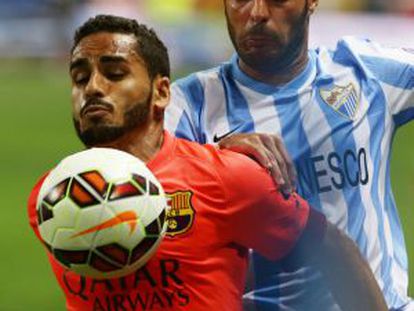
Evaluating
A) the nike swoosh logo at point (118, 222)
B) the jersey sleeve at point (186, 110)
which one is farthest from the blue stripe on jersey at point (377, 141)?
the nike swoosh logo at point (118, 222)

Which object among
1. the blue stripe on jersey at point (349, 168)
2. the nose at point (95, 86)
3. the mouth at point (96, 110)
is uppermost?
the nose at point (95, 86)

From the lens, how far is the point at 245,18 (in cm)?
609

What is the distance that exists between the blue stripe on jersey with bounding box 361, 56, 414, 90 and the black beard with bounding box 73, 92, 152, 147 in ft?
5.11

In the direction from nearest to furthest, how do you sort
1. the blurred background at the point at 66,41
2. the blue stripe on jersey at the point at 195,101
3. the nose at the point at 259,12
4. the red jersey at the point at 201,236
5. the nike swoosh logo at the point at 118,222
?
1. the nike swoosh logo at the point at 118,222
2. the red jersey at the point at 201,236
3. the nose at the point at 259,12
4. the blue stripe on jersey at the point at 195,101
5. the blurred background at the point at 66,41

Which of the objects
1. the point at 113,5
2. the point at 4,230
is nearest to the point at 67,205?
the point at 4,230

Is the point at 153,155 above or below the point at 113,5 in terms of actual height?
above

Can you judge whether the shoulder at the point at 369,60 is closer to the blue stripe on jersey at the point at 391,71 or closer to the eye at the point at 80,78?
the blue stripe on jersey at the point at 391,71

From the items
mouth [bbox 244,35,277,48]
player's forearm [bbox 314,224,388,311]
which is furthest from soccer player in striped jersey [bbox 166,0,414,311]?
player's forearm [bbox 314,224,388,311]

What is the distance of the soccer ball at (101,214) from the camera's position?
4.75 metres

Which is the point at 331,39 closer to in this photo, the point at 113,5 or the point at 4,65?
the point at 113,5

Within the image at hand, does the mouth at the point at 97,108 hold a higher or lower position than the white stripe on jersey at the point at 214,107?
higher

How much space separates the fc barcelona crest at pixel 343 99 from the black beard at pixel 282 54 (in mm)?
230

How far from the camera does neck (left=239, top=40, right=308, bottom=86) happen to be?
20.7ft

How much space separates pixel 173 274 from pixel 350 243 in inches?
30.8
